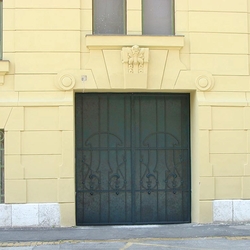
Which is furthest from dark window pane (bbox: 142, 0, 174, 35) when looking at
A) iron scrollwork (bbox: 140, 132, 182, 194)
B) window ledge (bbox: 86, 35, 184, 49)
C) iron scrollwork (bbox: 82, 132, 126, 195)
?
iron scrollwork (bbox: 82, 132, 126, 195)

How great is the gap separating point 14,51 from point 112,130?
2.48 metres

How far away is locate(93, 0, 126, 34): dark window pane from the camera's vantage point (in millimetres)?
10383

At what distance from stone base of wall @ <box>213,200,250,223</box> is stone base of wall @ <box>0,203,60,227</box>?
10.3 ft

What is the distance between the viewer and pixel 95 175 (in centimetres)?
1049

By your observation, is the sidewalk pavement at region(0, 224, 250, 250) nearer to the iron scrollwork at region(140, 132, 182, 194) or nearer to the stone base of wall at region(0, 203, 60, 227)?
the stone base of wall at region(0, 203, 60, 227)

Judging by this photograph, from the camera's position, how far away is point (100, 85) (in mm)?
10094

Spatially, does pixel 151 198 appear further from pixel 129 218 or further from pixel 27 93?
pixel 27 93

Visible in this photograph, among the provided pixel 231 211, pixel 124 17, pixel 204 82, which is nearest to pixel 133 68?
pixel 124 17

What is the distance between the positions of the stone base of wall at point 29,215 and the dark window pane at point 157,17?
13.0ft

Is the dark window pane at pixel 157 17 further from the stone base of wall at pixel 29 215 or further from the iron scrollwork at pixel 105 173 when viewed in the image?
the stone base of wall at pixel 29 215

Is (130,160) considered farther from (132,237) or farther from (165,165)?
(132,237)

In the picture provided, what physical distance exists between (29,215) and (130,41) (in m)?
3.87

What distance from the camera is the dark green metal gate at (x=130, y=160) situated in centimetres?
1051

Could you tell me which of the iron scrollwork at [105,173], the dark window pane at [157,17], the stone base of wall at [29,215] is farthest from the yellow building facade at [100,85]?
the iron scrollwork at [105,173]
